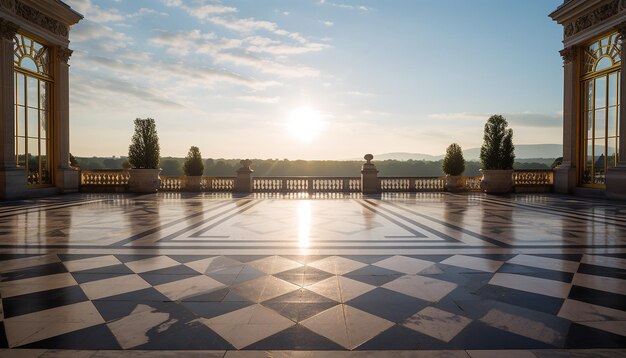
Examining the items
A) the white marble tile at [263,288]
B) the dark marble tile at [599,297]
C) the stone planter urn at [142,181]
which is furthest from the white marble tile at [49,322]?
the stone planter urn at [142,181]

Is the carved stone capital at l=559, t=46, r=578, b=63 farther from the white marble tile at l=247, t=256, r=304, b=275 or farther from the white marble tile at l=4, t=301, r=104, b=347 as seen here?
the white marble tile at l=4, t=301, r=104, b=347

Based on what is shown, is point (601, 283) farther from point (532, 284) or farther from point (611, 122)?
point (611, 122)

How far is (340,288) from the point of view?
14.8 ft

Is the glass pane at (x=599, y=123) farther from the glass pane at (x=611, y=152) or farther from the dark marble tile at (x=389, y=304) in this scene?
the dark marble tile at (x=389, y=304)

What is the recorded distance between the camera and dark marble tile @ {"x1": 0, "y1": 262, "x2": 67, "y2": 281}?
A: 16.1 feet

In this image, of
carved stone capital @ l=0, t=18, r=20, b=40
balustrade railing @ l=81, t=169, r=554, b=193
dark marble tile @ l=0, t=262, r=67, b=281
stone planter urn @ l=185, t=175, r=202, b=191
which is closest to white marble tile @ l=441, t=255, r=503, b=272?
dark marble tile @ l=0, t=262, r=67, b=281

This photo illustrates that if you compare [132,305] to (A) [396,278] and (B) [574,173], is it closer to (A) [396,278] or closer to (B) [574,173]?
(A) [396,278]

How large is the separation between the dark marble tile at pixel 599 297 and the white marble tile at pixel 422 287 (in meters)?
1.28

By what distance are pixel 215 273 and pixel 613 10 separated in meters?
20.1

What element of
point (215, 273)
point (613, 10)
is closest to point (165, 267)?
point (215, 273)

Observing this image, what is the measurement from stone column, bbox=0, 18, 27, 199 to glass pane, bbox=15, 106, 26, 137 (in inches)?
33.4

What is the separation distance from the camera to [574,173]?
19.5m

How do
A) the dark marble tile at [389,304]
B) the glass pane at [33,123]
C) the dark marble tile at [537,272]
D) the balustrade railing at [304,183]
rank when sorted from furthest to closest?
the balustrade railing at [304,183] → the glass pane at [33,123] → the dark marble tile at [537,272] → the dark marble tile at [389,304]

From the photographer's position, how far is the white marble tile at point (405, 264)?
17.7 feet
